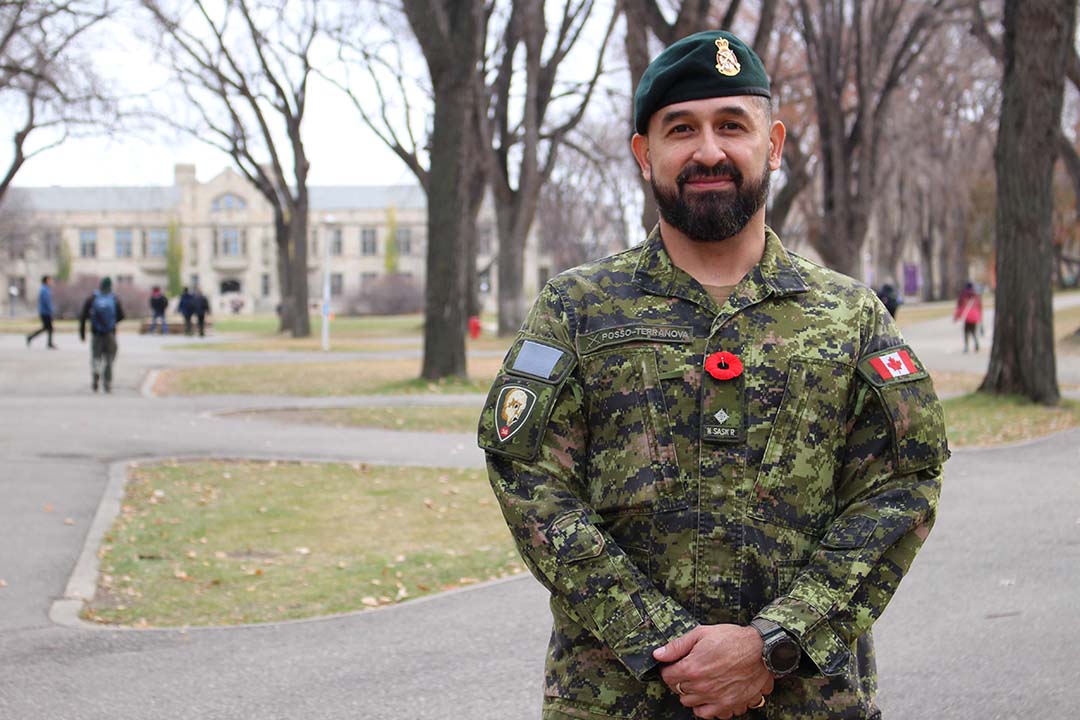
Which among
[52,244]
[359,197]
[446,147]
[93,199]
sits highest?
[359,197]

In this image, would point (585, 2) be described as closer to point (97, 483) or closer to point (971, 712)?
point (97, 483)

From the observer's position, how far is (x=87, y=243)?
103 metres

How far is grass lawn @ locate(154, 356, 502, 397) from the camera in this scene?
21.3 m

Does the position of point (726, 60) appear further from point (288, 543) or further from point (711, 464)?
point (288, 543)

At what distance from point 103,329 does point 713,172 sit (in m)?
19.8

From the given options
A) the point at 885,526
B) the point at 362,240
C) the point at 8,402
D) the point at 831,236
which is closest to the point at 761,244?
the point at 885,526

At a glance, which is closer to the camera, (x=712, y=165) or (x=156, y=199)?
(x=712, y=165)

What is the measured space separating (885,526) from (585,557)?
1.99ft

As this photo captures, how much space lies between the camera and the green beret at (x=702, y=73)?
9.26 feet

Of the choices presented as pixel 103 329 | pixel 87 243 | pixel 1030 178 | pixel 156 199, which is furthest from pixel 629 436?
pixel 87 243

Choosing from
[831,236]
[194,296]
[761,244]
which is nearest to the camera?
[761,244]

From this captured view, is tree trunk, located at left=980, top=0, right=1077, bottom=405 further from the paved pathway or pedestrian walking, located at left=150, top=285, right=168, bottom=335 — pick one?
pedestrian walking, located at left=150, top=285, right=168, bottom=335

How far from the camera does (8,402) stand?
19422 mm

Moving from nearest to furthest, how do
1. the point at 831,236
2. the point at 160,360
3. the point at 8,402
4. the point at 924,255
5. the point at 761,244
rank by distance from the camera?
1. the point at 761,244
2. the point at 8,402
3. the point at 831,236
4. the point at 160,360
5. the point at 924,255
